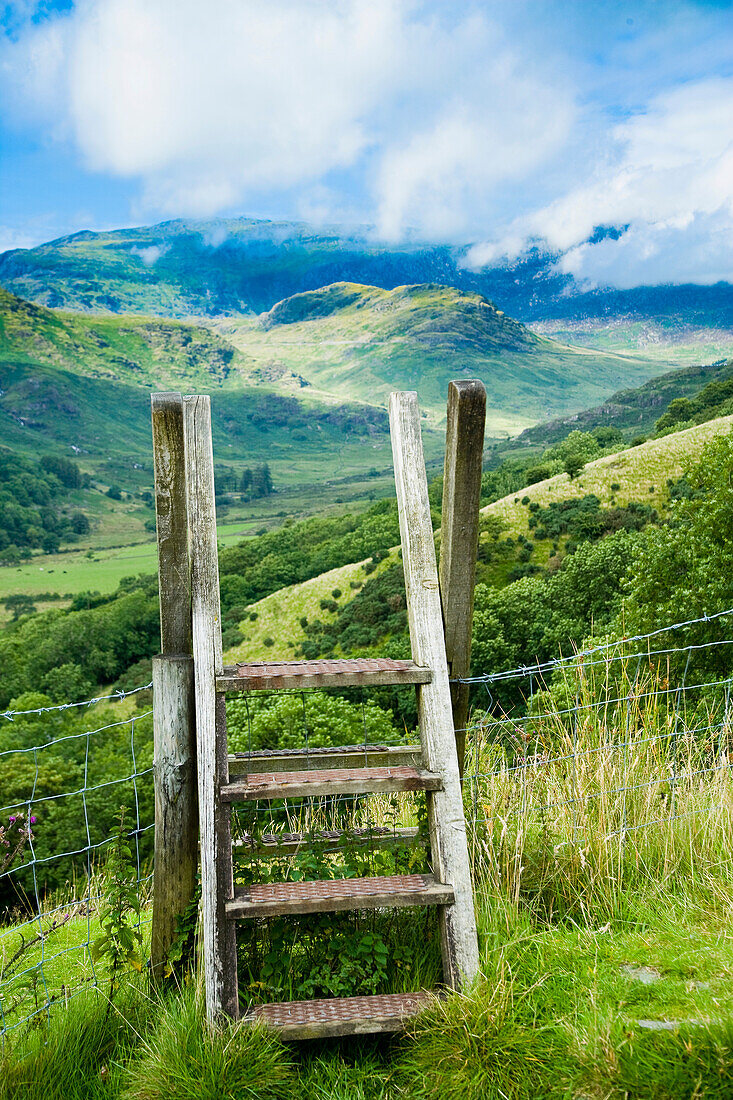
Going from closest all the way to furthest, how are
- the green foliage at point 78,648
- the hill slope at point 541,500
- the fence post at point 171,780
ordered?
the fence post at point 171,780
the hill slope at point 541,500
the green foliage at point 78,648

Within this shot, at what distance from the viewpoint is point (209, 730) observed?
9.02ft

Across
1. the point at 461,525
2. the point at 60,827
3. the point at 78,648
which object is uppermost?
the point at 461,525

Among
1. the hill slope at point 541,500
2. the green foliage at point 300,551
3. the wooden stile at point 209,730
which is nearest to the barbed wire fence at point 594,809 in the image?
the wooden stile at point 209,730

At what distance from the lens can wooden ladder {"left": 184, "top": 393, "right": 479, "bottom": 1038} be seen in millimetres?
2488

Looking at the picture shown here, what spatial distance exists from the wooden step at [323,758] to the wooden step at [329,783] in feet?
0.76

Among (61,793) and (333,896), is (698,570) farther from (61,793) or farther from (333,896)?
(333,896)

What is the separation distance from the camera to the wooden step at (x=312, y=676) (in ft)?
9.29

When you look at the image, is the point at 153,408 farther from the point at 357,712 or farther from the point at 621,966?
the point at 357,712

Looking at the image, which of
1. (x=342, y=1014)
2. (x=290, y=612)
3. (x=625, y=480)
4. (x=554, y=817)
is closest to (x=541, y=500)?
(x=625, y=480)

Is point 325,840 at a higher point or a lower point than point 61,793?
higher

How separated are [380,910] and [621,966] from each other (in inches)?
36.2

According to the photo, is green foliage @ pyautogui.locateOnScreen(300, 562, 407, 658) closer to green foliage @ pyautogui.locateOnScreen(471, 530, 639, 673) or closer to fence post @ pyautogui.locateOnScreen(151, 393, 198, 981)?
green foliage @ pyautogui.locateOnScreen(471, 530, 639, 673)

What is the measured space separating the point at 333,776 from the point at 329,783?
5.9 inches

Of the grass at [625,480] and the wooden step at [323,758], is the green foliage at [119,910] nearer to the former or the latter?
the wooden step at [323,758]
